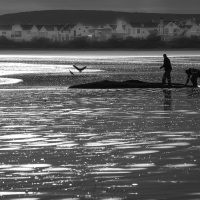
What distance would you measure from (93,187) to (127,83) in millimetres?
33052

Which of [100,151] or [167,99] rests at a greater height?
[100,151]

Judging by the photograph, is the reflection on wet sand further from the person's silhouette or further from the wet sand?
the person's silhouette

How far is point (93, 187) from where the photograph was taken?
16.0 meters

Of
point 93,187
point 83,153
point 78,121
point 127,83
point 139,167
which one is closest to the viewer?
point 93,187

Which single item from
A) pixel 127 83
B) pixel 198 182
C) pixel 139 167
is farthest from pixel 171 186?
pixel 127 83

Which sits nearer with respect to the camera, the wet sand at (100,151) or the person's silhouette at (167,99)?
the wet sand at (100,151)

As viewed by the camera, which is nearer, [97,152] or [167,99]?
[97,152]

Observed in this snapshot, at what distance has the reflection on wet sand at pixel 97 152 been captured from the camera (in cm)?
1594

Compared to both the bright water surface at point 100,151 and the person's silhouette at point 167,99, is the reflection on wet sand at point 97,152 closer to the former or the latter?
the bright water surface at point 100,151

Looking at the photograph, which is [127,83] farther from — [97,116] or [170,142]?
[170,142]

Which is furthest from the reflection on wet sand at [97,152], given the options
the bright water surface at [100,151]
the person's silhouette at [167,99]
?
the person's silhouette at [167,99]

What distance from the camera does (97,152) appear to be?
20406 millimetres

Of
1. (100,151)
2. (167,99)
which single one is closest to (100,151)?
(100,151)

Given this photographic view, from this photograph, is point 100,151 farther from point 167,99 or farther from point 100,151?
point 167,99
